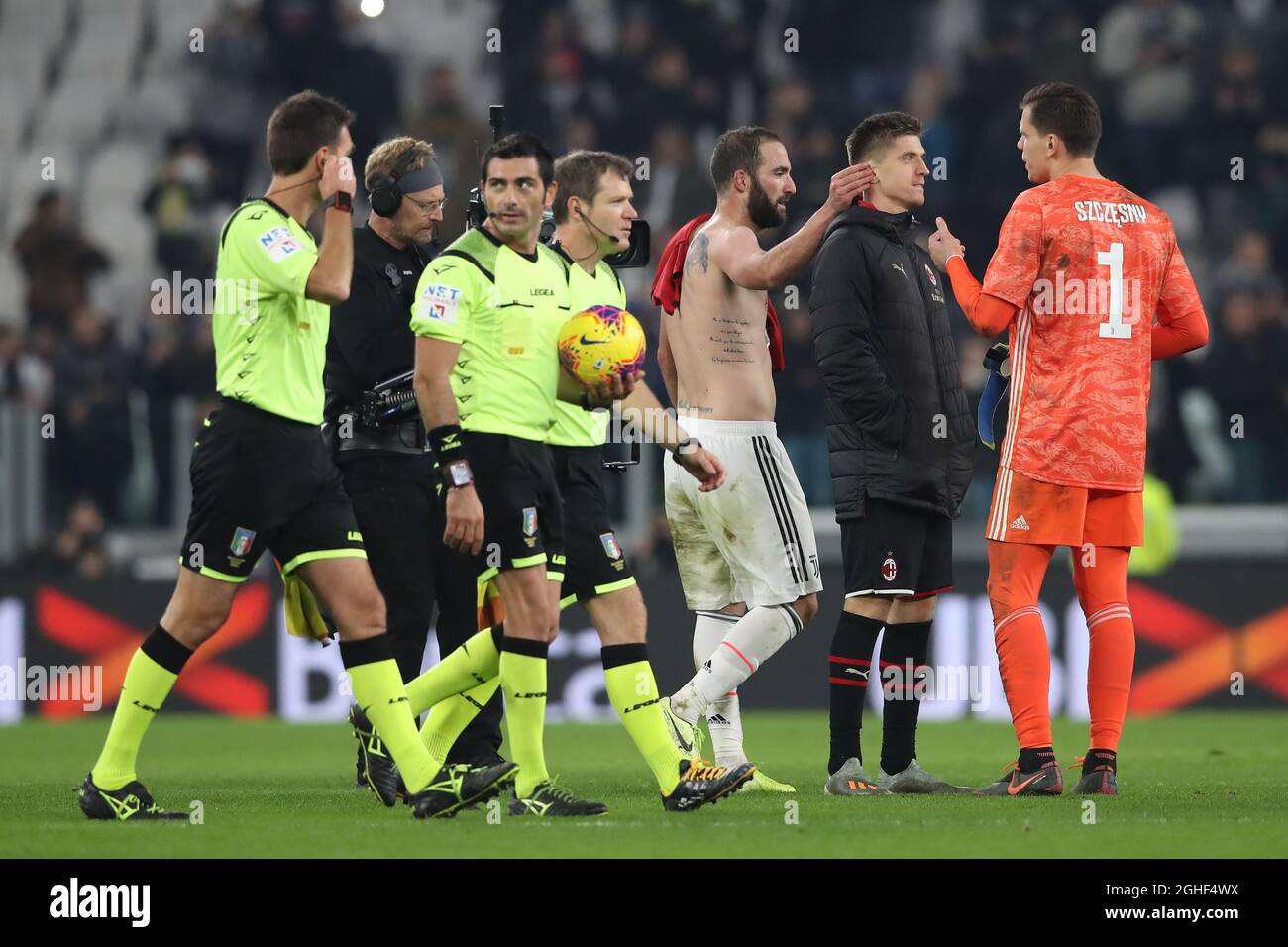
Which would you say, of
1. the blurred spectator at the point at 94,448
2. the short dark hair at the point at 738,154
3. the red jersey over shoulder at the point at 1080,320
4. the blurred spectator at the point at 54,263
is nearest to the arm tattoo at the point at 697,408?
the short dark hair at the point at 738,154

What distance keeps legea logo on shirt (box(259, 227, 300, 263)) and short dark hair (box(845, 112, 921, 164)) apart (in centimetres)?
229

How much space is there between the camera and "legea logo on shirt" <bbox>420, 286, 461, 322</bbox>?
6570 mm

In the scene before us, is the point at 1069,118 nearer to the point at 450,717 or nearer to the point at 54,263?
the point at 450,717

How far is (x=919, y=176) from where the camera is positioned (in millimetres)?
7738

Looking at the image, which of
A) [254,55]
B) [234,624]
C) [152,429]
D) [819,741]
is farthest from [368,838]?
[254,55]

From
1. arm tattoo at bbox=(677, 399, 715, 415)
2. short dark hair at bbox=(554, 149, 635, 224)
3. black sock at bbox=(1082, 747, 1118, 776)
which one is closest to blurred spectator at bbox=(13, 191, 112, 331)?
arm tattoo at bbox=(677, 399, 715, 415)

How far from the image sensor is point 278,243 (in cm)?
644

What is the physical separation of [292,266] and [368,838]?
1.80 m

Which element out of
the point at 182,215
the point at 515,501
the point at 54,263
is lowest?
the point at 515,501

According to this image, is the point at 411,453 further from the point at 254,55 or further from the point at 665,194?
the point at 254,55

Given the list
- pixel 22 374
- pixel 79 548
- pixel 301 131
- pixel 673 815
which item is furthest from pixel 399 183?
pixel 22 374

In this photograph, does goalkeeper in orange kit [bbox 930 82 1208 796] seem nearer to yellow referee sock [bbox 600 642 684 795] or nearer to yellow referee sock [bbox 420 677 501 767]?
yellow referee sock [bbox 600 642 684 795]

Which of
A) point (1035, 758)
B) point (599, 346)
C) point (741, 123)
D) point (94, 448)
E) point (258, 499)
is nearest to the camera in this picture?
point (258, 499)

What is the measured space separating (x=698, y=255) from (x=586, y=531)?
1503 millimetres
